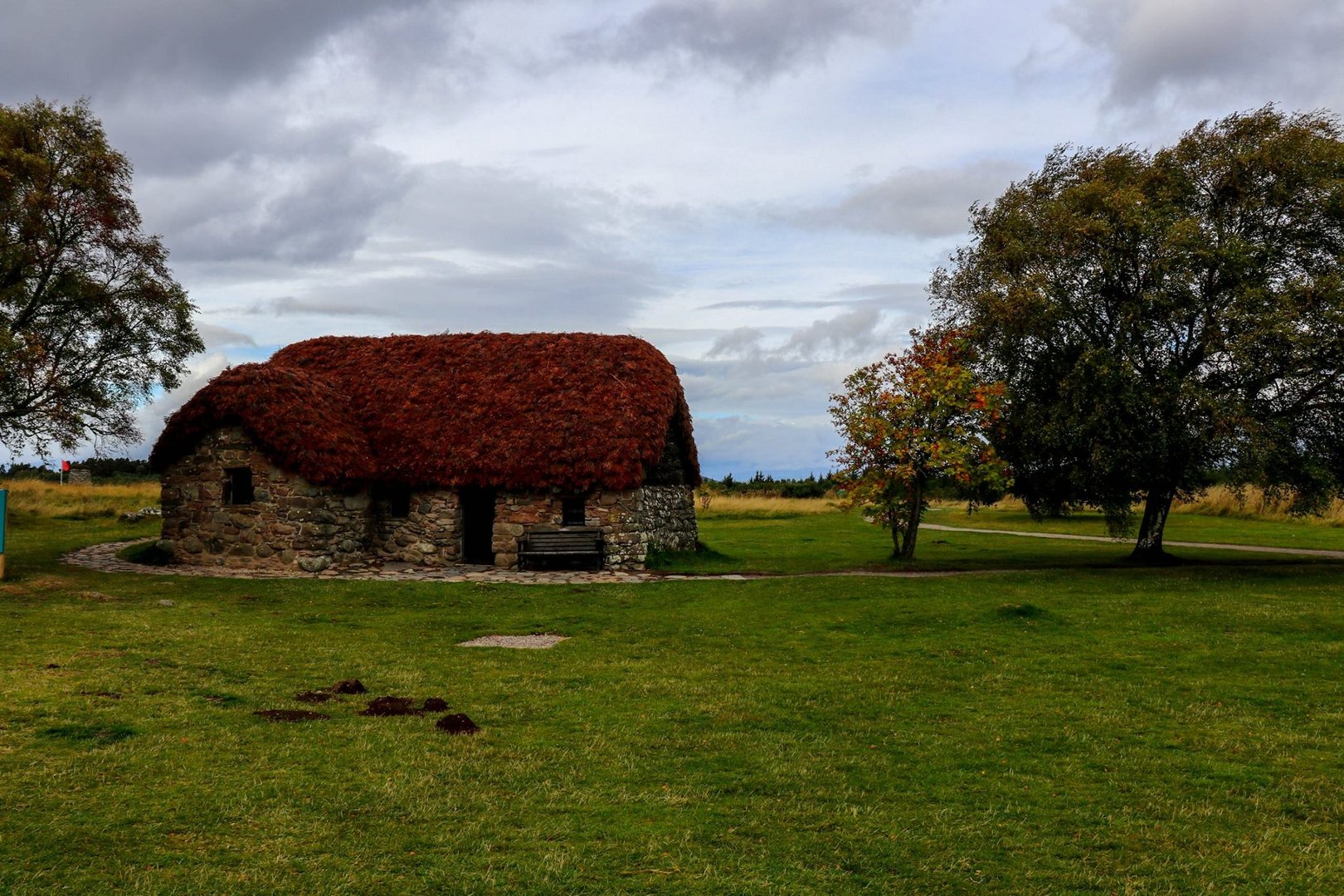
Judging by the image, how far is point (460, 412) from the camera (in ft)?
90.4

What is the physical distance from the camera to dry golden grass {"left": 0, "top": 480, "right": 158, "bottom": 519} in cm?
4066

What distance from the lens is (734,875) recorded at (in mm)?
6363

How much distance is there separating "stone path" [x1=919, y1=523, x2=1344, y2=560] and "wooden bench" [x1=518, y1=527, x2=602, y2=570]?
68.7 feet

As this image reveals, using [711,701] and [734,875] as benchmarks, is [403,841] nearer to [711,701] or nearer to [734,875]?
[734,875]

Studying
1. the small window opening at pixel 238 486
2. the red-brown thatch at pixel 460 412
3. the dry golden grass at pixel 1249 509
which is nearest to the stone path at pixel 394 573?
the small window opening at pixel 238 486

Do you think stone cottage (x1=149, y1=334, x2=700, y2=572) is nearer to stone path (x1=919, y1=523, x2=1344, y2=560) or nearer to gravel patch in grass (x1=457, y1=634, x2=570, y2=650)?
gravel patch in grass (x1=457, y1=634, x2=570, y2=650)

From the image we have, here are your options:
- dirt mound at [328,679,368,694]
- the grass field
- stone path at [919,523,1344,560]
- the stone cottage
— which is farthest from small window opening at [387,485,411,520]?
stone path at [919,523,1344,560]

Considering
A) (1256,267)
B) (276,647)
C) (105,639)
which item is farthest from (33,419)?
(1256,267)

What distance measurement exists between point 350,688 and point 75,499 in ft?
132

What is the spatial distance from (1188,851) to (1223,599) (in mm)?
15282

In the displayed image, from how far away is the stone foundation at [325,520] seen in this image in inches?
986

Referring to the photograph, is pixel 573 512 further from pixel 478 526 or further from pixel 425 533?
pixel 425 533

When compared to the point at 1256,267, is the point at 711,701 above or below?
below

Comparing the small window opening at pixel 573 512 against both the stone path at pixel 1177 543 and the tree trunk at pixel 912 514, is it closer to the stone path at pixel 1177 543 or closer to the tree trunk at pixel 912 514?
the tree trunk at pixel 912 514
